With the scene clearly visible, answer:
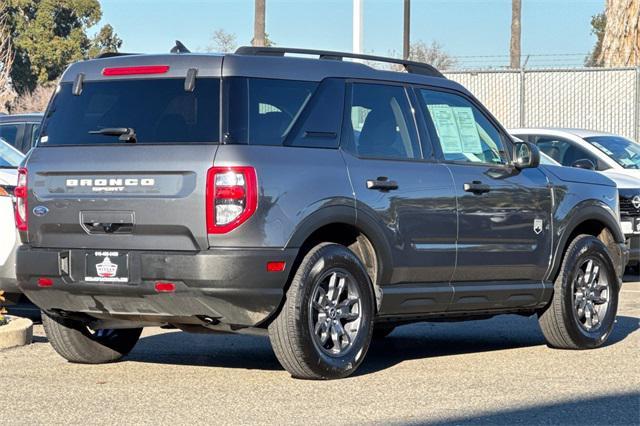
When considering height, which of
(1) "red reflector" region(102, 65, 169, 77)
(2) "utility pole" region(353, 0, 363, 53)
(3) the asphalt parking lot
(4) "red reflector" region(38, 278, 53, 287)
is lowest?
(3) the asphalt parking lot

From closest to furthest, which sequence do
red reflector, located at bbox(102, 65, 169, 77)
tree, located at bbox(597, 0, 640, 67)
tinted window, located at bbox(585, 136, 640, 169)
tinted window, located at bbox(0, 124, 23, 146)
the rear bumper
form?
the rear bumper < red reflector, located at bbox(102, 65, 169, 77) < tinted window, located at bbox(0, 124, 23, 146) < tinted window, located at bbox(585, 136, 640, 169) < tree, located at bbox(597, 0, 640, 67)

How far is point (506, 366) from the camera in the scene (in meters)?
9.48

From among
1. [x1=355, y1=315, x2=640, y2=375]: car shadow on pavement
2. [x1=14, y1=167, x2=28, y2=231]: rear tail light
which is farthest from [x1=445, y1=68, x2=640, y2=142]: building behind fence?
[x1=14, y1=167, x2=28, y2=231]: rear tail light

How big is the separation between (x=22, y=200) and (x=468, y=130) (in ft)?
10.6

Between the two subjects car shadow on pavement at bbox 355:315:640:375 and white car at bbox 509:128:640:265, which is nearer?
car shadow on pavement at bbox 355:315:640:375

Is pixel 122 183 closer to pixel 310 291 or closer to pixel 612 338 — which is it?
pixel 310 291

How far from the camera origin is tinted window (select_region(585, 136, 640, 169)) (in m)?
17.8

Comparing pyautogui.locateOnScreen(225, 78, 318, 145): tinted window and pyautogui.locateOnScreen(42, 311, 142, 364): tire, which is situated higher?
pyautogui.locateOnScreen(225, 78, 318, 145): tinted window

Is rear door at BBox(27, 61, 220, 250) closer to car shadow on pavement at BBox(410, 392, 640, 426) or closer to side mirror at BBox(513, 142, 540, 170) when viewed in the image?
car shadow on pavement at BBox(410, 392, 640, 426)

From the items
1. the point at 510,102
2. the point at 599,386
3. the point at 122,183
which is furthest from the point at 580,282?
the point at 510,102

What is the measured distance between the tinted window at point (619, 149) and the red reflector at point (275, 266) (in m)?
10.2

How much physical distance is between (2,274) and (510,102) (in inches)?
879

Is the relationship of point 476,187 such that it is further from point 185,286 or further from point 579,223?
point 185,286

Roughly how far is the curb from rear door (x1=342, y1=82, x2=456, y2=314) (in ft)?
9.67
